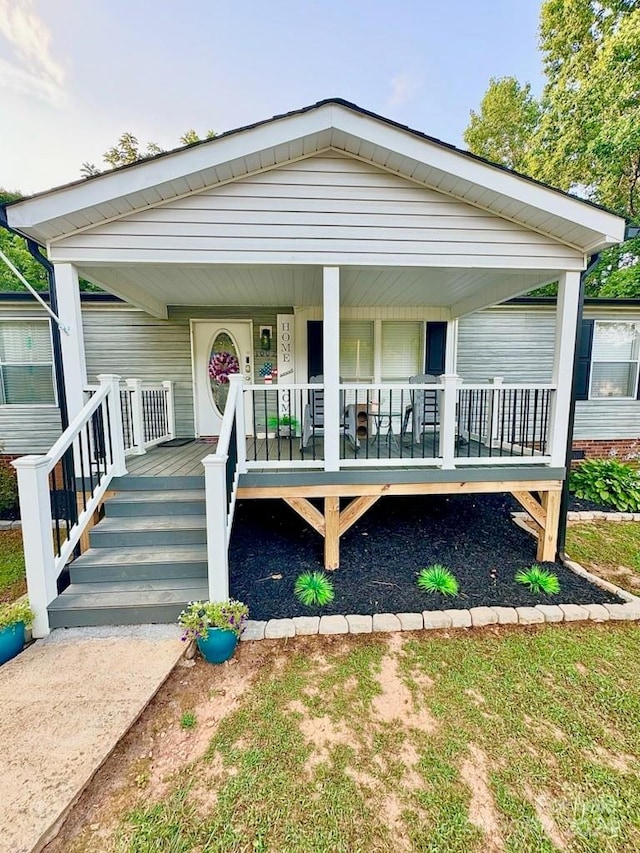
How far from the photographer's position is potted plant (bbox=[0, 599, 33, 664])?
257cm

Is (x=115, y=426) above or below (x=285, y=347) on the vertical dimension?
below

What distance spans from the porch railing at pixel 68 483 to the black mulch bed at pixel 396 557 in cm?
153

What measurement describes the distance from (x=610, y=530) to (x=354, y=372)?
4.35m

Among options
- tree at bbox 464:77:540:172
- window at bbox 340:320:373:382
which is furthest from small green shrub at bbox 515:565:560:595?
tree at bbox 464:77:540:172

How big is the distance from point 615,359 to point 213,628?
817cm

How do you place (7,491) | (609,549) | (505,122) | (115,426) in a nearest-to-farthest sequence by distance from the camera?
(115,426) → (609,549) → (7,491) → (505,122)

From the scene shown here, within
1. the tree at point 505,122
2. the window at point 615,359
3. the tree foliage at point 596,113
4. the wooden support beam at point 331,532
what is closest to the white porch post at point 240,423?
the wooden support beam at point 331,532

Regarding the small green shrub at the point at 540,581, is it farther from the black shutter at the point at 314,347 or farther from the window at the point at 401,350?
the black shutter at the point at 314,347

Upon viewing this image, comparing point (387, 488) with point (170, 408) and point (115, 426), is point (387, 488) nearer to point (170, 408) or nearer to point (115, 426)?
point (115, 426)

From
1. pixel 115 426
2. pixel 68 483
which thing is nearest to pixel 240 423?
pixel 115 426

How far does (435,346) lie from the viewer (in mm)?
6344

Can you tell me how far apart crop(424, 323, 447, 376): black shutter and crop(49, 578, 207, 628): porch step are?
16.3 ft

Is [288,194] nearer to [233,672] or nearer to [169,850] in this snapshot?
[233,672]

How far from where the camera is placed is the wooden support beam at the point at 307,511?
388 centimetres
